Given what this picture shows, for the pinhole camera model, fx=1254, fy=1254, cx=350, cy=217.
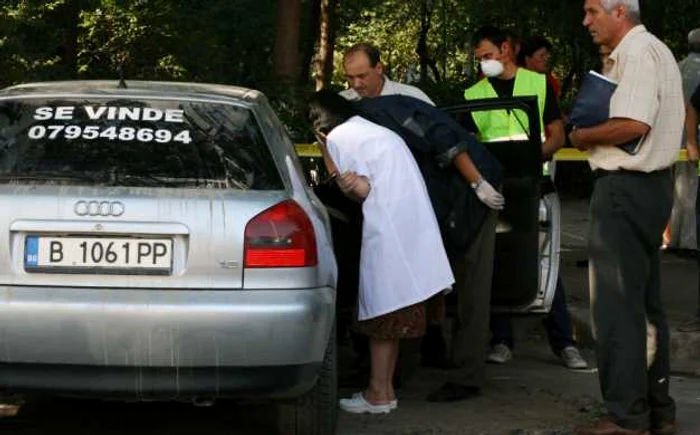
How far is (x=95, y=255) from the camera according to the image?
176 inches

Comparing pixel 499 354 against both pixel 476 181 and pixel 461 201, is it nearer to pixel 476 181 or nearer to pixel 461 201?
pixel 461 201

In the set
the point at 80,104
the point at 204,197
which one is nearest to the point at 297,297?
the point at 204,197

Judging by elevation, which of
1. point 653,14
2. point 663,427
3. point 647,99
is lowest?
point 663,427

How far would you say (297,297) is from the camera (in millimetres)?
4543

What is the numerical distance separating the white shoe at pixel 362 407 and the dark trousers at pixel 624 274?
3.49 ft

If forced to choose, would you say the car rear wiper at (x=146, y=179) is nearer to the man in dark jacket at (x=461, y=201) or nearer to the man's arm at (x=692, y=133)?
the man in dark jacket at (x=461, y=201)

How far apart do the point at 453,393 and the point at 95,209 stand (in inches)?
91.2

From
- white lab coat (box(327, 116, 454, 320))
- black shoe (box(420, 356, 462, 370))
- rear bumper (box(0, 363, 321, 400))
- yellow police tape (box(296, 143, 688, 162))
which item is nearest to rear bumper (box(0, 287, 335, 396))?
rear bumper (box(0, 363, 321, 400))

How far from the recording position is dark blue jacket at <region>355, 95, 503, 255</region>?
19.1 feet

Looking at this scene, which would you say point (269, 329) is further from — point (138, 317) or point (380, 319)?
point (380, 319)

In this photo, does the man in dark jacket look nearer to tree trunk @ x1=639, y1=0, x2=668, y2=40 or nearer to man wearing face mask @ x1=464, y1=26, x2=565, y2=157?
man wearing face mask @ x1=464, y1=26, x2=565, y2=157

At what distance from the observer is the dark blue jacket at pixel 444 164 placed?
5816 millimetres

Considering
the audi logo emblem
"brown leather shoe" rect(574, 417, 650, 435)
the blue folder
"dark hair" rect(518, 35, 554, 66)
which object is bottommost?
"brown leather shoe" rect(574, 417, 650, 435)

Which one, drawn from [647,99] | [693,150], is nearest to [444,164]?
[647,99]
